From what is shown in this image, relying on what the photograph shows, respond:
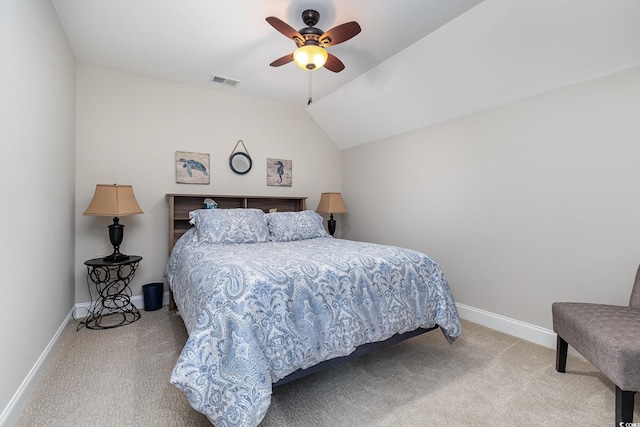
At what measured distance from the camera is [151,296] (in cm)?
320

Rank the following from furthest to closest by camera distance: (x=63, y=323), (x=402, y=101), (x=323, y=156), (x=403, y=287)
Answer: (x=323, y=156), (x=402, y=101), (x=63, y=323), (x=403, y=287)

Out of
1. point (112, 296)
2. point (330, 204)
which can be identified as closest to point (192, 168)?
point (112, 296)

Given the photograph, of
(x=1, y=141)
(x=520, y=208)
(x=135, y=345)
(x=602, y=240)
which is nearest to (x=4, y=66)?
(x=1, y=141)

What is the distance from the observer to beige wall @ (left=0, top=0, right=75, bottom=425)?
1.43m

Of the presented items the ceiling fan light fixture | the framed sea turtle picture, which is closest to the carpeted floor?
the framed sea turtle picture

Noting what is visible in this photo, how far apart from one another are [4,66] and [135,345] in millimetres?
2010

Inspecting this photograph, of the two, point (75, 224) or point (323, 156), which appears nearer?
point (75, 224)

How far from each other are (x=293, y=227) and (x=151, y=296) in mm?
1664

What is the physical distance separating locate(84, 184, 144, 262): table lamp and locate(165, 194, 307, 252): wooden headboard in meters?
0.47

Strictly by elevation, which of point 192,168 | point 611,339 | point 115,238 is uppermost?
point 192,168

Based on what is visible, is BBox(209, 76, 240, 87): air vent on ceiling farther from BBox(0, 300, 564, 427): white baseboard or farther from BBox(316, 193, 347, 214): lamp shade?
BBox(0, 300, 564, 427): white baseboard

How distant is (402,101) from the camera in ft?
11.0

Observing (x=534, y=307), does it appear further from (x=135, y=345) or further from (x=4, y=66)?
(x=4, y=66)

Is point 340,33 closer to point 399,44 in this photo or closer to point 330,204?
point 399,44
